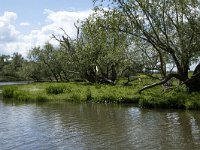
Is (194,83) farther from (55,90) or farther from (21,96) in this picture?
(21,96)

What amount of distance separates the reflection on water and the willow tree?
6.18 metres

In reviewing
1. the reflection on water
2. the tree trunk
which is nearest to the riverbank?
the tree trunk

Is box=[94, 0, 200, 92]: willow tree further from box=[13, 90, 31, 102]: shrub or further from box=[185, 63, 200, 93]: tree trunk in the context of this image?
box=[13, 90, 31, 102]: shrub

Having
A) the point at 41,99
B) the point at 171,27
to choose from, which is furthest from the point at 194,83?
the point at 41,99

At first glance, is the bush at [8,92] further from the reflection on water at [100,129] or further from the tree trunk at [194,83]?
the tree trunk at [194,83]

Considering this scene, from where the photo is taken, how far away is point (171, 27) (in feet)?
112

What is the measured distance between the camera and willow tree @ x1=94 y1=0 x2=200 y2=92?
107 feet

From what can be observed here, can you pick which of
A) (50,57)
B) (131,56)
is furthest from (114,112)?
(50,57)

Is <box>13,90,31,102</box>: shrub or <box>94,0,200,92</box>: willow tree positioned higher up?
<box>94,0,200,92</box>: willow tree

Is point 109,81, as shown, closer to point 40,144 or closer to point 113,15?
point 113,15

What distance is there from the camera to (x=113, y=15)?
33.7 meters

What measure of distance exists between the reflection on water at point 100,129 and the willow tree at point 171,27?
6.18 metres

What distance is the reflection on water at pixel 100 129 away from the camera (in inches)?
700

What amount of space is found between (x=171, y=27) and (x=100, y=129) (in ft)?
52.1
